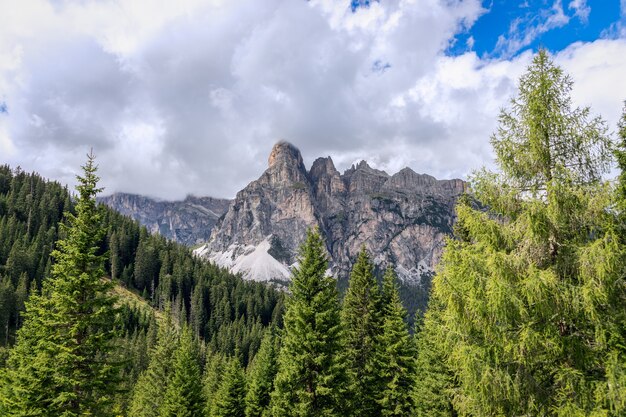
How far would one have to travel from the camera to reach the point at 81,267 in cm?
1719

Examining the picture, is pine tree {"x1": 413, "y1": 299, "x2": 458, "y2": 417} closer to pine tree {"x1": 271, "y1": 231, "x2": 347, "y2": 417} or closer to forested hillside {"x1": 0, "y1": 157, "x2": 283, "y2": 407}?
pine tree {"x1": 271, "y1": 231, "x2": 347, "y2": 417}

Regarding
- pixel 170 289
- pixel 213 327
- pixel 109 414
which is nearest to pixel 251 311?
pixel 213 327

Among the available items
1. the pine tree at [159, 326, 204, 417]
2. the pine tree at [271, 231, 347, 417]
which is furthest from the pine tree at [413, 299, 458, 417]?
the pine tree at [159, 326, 204, 417]

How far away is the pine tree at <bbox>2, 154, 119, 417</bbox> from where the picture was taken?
15945 mm

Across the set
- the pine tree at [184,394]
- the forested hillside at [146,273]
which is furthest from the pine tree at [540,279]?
the forested hillside at [146,273]

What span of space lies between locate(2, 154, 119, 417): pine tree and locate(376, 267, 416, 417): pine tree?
19.8 m

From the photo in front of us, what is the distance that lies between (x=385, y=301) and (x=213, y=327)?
123 m

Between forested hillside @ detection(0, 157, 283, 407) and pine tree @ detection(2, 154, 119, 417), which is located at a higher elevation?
forested hillside @ detection(0, 157, 283, 407)

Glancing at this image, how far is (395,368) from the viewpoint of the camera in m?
30.2

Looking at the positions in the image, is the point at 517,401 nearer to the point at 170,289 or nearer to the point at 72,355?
the point at 72,355

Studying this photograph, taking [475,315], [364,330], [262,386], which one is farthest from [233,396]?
[475,315]

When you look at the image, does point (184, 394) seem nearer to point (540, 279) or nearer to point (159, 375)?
point (159, 375)

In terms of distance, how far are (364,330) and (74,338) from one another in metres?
22.6

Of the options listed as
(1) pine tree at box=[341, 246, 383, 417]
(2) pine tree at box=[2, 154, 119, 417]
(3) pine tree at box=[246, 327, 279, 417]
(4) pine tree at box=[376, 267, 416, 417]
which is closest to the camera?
(2) pine tree at box=[2, 154, 119, 417]
